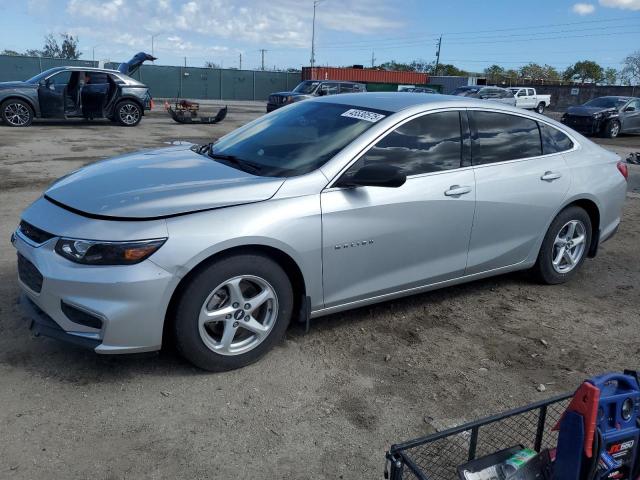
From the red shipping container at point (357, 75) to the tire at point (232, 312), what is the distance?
4653 cm

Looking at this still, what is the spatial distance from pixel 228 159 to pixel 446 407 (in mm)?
2127

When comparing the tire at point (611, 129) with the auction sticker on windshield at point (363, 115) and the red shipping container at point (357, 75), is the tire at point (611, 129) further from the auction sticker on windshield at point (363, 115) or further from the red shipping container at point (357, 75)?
the red shipping container at point (357, 75)

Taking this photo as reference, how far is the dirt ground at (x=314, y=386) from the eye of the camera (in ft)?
8.61

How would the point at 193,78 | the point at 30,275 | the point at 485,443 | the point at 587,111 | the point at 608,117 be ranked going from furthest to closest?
the point at 193,78 → the point at 587,111 → the point at 608,117 → the point at 30,275 → the point at 485,443

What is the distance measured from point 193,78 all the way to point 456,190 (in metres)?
42.8

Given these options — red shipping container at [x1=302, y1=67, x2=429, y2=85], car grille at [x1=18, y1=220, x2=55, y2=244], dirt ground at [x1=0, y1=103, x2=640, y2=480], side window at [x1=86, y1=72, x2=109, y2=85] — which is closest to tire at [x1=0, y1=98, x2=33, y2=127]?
side window at [x1=86, y1=72, x2=109, y2=85]

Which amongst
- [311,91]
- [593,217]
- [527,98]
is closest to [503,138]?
[593,217]

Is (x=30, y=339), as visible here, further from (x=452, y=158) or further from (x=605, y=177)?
(x=605, y=177)

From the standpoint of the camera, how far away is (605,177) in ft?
16.2

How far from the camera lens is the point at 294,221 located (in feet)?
10.8

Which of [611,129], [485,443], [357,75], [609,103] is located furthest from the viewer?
[357,75]

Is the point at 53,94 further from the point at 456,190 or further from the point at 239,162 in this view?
the point at 456,190

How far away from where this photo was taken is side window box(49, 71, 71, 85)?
1574 centimetres

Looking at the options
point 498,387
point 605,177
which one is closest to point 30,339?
point 498,387
